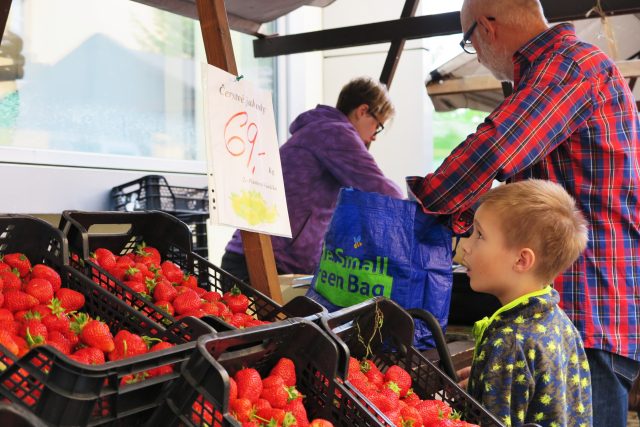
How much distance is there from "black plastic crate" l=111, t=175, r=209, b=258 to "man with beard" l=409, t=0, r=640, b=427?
1.94m

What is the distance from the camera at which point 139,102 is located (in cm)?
446

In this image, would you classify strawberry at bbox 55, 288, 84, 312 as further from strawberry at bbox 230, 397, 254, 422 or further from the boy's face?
the boy's face

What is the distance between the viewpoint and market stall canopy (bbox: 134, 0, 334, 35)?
263cm

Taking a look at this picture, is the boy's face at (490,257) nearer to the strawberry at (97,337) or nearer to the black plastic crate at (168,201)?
the strawberry at (97,337)

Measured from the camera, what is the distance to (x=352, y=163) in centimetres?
278

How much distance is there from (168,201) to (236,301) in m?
2.08

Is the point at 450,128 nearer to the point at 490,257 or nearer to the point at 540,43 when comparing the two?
the point at 540,43

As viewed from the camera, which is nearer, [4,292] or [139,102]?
[4,292]

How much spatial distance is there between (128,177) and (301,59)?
2731 millimetres

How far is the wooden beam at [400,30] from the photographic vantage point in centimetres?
264

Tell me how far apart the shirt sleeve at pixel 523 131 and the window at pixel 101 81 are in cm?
243

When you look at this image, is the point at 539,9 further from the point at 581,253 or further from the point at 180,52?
the point at 180,52

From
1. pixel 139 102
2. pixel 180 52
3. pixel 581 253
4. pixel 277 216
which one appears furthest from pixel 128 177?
pixel 581 253

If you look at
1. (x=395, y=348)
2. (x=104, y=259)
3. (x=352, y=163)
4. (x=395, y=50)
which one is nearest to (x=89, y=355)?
(x=104, y=259)
